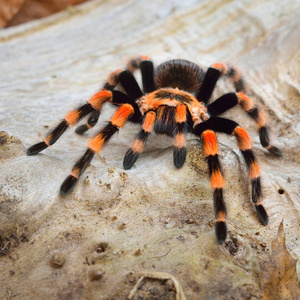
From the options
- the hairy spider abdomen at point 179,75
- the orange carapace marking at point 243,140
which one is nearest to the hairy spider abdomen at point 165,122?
the orange carapace marking at point 243,140

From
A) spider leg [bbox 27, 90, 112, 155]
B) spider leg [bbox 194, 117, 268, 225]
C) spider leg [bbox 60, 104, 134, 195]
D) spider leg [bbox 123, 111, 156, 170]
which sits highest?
spider leg [bbox 27, 90, 112, 155]

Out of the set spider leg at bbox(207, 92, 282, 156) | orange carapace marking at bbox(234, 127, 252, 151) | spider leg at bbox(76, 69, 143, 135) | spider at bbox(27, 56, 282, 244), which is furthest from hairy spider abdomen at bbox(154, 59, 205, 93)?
orange carapace marking at bbox(234, 127, 252, 151)

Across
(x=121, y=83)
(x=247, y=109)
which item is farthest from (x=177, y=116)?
(x=121, y=83)

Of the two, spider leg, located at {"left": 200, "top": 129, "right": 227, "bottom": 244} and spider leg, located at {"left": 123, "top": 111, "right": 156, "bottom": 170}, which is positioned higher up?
spider leg, located at {"left": 123, "top": 111, "right": 156, "bottom": 170}

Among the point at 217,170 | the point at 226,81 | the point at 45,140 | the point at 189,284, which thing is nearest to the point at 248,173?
the point at 217,170

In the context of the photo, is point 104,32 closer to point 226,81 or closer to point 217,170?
point 226,81

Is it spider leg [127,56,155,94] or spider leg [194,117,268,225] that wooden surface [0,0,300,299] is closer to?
spider leg [194,117,268,225]
